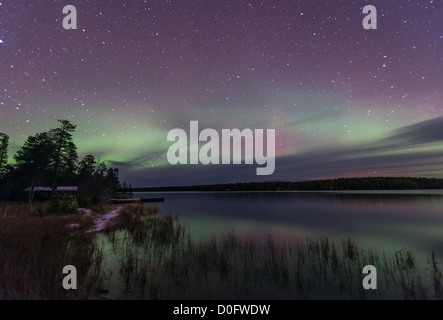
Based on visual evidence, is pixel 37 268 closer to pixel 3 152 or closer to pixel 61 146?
pixel 61 146

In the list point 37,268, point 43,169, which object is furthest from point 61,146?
point 37,268

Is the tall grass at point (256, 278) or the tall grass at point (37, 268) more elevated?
the tall grass at point (37, 268)

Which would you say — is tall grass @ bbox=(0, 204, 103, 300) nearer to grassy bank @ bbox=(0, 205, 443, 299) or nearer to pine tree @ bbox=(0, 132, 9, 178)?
grassy bank @ bbox=(0, 205, 443, 299)

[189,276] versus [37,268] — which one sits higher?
[37,268]

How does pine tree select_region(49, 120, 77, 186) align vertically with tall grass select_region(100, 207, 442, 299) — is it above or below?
above

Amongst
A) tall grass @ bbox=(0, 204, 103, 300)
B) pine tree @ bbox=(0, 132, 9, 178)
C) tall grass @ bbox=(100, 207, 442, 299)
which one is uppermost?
pine tree @ bbox=(0, 132, 9, 178)

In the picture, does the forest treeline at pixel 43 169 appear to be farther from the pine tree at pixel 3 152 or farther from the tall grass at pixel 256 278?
the tall grass at pixel 256 278

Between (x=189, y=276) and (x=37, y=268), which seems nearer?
(x=37, y=268)

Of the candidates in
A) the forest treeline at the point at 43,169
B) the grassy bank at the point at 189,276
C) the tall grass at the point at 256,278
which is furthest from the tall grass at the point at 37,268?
the forest treeline at the point at 43,169

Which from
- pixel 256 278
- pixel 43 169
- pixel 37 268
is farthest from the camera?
pixel 43 169

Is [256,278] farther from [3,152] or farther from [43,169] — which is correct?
[3,152]

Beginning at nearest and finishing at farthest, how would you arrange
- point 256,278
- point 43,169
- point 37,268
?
point 37,268, point 256,278, point 43,169

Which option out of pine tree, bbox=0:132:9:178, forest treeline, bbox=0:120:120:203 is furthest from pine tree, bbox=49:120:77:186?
pine tree, bbox=0:132:9:178

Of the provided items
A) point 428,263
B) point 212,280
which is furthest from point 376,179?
point 212,280
